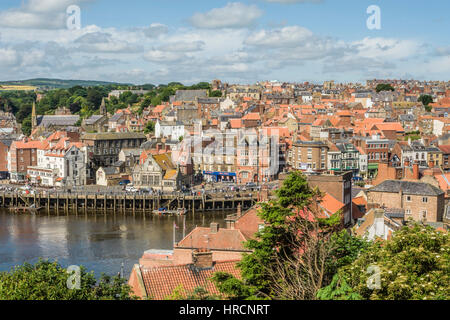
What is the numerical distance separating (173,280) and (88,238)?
88.8 feet

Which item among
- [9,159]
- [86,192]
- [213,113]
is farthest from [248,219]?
[213,113]

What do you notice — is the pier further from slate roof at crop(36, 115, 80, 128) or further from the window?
slate roof at crop(36, 115, 80, 128)

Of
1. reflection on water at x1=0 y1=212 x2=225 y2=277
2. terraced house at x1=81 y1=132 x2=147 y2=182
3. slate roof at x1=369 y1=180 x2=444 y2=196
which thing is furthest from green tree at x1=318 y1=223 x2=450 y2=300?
terraced house at x1=81 y1=132 x2=147 y2=182

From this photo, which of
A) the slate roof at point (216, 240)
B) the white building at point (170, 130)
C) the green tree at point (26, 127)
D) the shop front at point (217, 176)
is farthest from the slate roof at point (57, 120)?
the slate roof at point (216, 240)

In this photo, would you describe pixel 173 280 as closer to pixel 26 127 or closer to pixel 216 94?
pixel 26 127

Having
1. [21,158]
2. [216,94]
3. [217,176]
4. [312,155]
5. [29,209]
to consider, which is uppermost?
[216,94]

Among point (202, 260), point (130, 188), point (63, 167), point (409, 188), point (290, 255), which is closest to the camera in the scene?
point (290, 255)

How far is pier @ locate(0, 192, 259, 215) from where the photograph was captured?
186 ft

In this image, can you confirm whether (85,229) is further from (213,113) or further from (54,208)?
(213,113)

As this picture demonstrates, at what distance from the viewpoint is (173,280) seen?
17641 millimetres

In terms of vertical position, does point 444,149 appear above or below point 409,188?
below

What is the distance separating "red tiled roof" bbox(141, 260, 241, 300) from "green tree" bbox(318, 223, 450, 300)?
425 centimetres

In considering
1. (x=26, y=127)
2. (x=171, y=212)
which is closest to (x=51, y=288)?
(x=171, y=212)

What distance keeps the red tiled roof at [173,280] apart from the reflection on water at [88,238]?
51.1 ft
